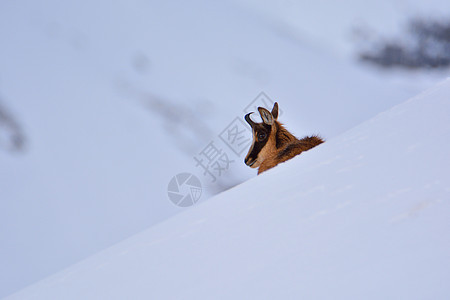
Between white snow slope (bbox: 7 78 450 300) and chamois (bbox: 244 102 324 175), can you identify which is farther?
chamois (bbox: 244 102 324 175)

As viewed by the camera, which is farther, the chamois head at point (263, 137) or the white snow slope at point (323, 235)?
the chamois head at point (263, 137)

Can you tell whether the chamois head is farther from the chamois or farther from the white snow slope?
the white snow slope

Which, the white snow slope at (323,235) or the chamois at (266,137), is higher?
the chamois at (266,137)

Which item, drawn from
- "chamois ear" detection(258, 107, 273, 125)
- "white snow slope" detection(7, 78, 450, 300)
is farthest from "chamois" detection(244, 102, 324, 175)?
"white snow slope" detection(7, 78, 450, 300)

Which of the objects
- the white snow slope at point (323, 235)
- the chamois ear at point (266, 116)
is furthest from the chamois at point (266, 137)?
the white snow slope at point (323, 235)

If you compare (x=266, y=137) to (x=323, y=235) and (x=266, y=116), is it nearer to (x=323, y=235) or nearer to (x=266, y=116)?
(x=266, y=116)

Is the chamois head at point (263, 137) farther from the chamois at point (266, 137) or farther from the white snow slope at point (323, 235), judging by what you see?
the white snow slope at point (323, 235)

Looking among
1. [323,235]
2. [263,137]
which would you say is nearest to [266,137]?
[263,137]
